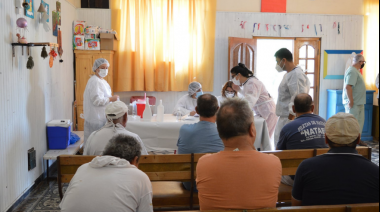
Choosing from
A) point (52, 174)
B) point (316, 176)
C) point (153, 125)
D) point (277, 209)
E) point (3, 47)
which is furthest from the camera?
point (52, 174)

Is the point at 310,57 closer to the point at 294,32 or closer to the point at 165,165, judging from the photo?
the point at 294,32

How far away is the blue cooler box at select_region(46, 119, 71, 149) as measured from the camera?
4.23 meters

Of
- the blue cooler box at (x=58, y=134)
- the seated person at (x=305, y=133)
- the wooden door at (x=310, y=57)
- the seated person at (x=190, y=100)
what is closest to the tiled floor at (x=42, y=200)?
the blue cooler box at (x=58, y=134)

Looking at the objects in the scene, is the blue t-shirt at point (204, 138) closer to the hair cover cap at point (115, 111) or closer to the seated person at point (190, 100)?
the hair cover cap at point (115, 111)

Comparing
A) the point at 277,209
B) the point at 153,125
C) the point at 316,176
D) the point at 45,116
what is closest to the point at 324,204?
the point at 316,176

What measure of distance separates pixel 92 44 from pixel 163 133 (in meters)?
2.63

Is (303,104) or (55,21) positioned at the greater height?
(55,21)

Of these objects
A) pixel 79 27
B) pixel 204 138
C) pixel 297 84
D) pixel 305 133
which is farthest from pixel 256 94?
pixel 79 27

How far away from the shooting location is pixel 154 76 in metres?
6.47

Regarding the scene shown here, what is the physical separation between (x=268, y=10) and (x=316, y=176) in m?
5.52

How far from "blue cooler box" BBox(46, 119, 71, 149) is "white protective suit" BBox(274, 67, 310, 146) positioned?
245cm

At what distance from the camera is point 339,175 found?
1540mm

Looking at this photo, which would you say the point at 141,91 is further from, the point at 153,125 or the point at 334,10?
the point at 334,10

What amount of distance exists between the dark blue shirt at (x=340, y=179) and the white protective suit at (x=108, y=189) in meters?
0.74
